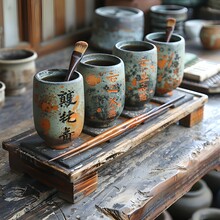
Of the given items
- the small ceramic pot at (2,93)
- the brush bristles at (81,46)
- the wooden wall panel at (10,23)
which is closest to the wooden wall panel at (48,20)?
the wooden wall panel at (10,23)

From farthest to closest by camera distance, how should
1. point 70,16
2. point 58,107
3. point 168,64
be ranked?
1. point 70,16
2. point 168,64
3. point 58,107

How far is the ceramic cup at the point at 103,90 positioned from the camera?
116 centimetres

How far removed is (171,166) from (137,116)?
0.52ft

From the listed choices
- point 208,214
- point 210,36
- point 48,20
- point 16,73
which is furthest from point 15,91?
point 210,36

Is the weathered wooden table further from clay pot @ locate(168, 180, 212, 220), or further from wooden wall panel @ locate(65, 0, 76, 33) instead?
wooden wall panel @ locate(65, 0, 76, 33)

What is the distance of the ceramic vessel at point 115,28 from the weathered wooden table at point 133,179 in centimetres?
63

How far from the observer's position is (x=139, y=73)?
49.9 inches

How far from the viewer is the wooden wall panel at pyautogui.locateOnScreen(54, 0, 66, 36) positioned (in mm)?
2166

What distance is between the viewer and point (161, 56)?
4.51 feet

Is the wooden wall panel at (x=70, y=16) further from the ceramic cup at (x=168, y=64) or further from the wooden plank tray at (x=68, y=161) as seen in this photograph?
the wooden plank tray at (x=68, y=161)

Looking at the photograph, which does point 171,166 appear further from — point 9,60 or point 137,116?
point 9,60

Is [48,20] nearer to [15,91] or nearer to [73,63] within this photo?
[15,91]

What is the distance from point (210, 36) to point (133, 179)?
1148 millimetres

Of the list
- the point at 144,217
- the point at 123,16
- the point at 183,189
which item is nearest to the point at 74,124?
the point at 144,217
